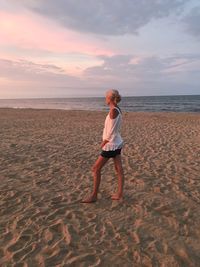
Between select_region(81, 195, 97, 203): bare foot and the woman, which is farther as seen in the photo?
select_region(81, 195, 97, 203): bare foot

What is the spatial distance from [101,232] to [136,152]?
5.43 meters

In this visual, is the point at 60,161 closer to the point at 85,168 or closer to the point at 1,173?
the point at 85,168

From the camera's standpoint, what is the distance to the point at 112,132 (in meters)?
4.60

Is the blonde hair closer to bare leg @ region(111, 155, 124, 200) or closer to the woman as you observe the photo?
the woman

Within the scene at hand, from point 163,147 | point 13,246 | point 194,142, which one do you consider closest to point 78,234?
point 13,246

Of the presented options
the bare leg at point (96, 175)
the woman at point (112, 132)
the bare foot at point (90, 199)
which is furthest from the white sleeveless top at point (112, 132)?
the bare foot at point (90, 199)

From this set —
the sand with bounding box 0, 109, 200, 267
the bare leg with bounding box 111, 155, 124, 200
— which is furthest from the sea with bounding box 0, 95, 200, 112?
the bare leg with bounding box 111, 155, 124, 200

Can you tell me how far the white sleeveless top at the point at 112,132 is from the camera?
4555mm

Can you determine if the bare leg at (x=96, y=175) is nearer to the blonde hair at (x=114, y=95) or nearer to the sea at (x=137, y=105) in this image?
the blonde hair at (x=114, y=95)

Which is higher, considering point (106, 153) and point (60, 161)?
point (106, 153)

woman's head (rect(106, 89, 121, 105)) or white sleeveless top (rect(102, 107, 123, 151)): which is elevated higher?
woman's head (rect(106, 89, 121, 105))

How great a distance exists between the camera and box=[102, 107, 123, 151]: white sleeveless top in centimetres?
455

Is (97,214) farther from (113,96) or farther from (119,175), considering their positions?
(113,96)

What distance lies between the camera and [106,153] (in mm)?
4707
